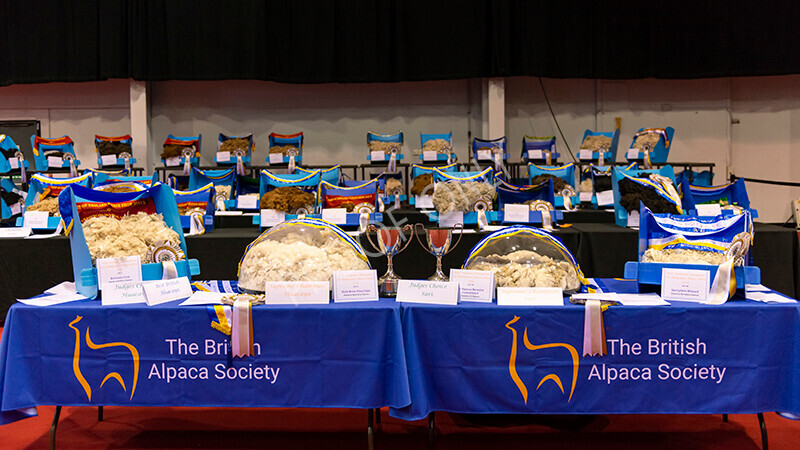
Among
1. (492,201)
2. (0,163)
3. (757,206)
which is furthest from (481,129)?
(0,163)

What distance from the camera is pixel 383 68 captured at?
303 inches

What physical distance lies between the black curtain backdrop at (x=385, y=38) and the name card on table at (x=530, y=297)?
20.5 ft

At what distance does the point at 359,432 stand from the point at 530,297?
876mm

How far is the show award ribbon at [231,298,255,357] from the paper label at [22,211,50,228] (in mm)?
2469

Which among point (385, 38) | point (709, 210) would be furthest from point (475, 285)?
point (385, 38)

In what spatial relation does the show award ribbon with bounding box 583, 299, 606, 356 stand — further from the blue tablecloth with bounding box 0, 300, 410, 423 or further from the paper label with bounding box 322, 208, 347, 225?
the paper label with bounding box 322, 208, 347, 225

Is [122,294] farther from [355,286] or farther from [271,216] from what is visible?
[271,216]

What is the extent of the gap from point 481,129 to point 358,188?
5.07 meters

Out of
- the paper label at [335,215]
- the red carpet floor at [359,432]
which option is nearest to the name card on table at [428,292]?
the red carpet floor at [359,432]

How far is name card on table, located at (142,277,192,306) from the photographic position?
1799 millimetres

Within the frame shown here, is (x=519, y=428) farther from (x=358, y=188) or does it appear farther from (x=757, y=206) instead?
(x=757, y=206)

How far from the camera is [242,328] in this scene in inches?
68.3

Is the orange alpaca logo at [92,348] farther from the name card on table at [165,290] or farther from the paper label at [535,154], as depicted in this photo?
Result: the paper label at [535,154]

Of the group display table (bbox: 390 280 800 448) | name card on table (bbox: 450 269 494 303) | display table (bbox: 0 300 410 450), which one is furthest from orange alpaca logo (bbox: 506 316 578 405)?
display table (bbox: 0 300 410 450)
